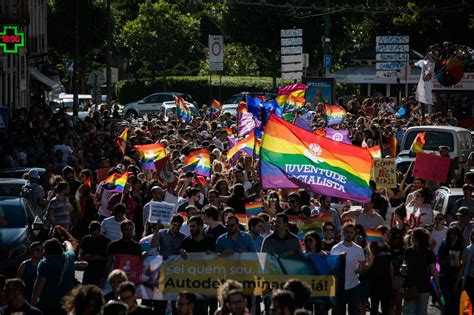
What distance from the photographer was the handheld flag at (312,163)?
16.8 m

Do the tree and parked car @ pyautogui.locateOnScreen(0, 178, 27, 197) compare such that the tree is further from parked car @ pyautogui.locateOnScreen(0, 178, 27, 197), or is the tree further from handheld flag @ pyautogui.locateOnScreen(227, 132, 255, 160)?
parked car @ pyautogui.locateOnScreen(0, 178, 27, 197)

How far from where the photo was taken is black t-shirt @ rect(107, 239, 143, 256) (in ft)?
47.2

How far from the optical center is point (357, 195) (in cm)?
1670

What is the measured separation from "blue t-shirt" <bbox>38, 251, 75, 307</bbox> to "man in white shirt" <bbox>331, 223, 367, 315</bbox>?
110 inches

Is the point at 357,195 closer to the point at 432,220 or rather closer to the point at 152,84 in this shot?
the point at 432,220

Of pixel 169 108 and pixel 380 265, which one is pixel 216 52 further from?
pixel 380 265

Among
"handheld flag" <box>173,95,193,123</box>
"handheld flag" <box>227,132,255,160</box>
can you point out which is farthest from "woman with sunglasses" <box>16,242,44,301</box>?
"handheld flag" <box>173,95,193,123</box>

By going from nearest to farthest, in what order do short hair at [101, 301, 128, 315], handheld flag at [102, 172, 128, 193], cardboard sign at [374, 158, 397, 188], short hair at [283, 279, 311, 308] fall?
1. short hair at [101, 301, 128, 315]
2. short hair at [283, 279, 311, 308]
3. handheld flag at [102, 172, 128, 193]
4. cardboard sign at [374, 158, 397, 188]

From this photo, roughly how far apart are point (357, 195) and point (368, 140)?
1066 cm

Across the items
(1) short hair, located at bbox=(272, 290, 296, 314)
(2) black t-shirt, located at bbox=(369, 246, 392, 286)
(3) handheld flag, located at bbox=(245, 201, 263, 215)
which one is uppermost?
(1) short hair, located at bbox=(272, 290, 296, 314)

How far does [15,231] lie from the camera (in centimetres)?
1803

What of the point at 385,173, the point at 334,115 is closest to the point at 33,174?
the point at 385,173

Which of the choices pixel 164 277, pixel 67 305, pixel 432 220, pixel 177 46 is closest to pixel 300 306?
pixel 67 305

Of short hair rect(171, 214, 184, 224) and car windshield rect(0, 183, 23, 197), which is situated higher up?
short hair rect(171, 214, 184, 224)
